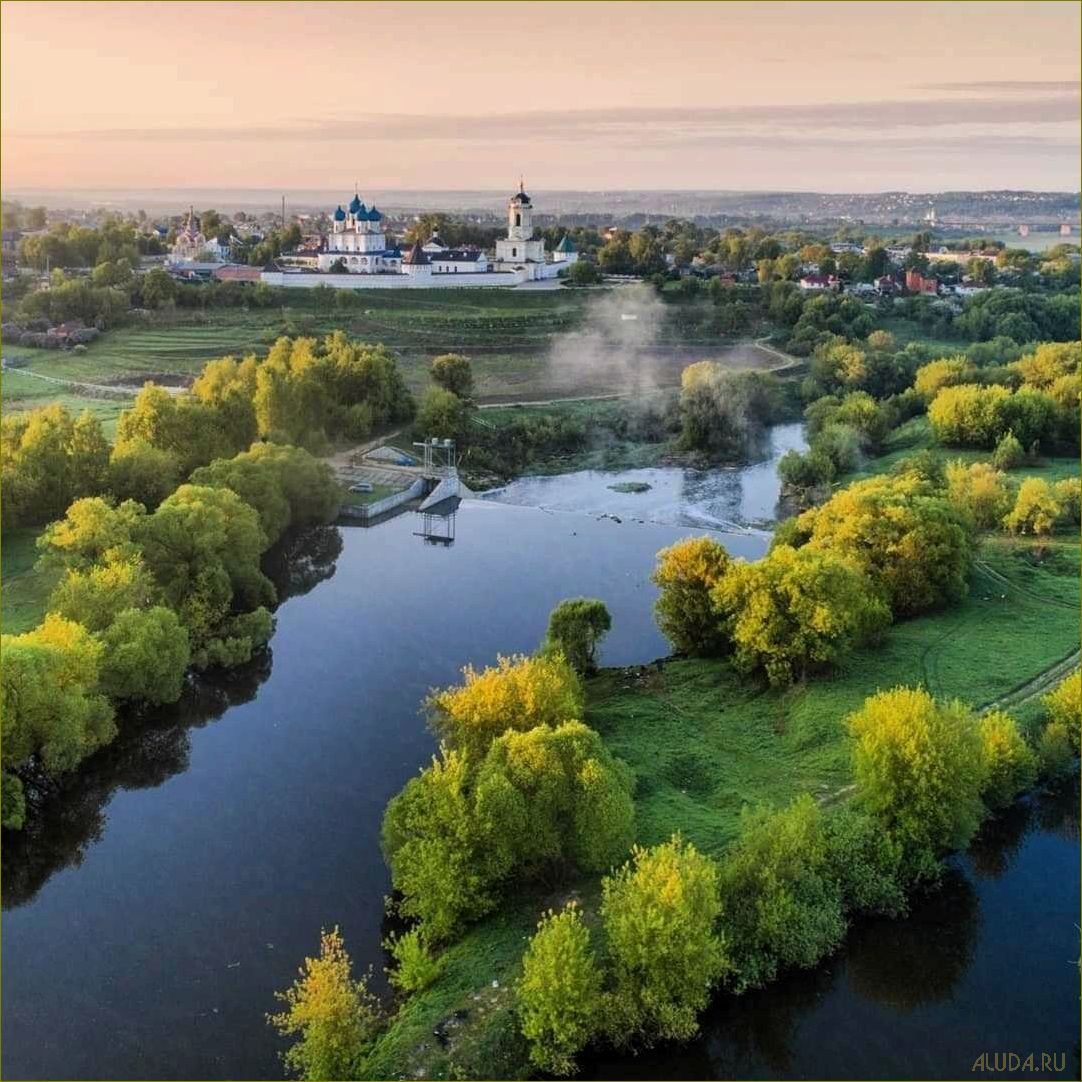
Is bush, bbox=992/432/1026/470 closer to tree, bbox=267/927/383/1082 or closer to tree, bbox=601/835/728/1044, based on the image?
tree, bbox=601/835/728/1044

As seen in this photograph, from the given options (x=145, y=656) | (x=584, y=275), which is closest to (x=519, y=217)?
(x=584, y=275)

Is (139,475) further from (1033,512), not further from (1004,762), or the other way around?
(1033,512)

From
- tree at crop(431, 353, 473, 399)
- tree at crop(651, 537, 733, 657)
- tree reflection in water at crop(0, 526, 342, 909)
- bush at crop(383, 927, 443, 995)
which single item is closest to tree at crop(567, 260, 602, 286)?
tree at crop(431, 353, 473, 399)

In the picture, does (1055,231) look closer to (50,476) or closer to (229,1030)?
(50,476)

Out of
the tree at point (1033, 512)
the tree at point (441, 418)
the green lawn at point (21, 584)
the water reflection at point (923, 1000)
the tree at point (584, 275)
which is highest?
the tree at point (584, 275)

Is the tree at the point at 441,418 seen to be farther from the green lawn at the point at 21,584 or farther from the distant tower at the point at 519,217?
the distant tower at the point at 519,217

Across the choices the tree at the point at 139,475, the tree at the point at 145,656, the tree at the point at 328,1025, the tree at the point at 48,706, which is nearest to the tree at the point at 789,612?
the tree at the point at 328,1025

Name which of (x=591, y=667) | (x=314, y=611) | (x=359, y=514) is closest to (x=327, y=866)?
(x=591, y=667)
